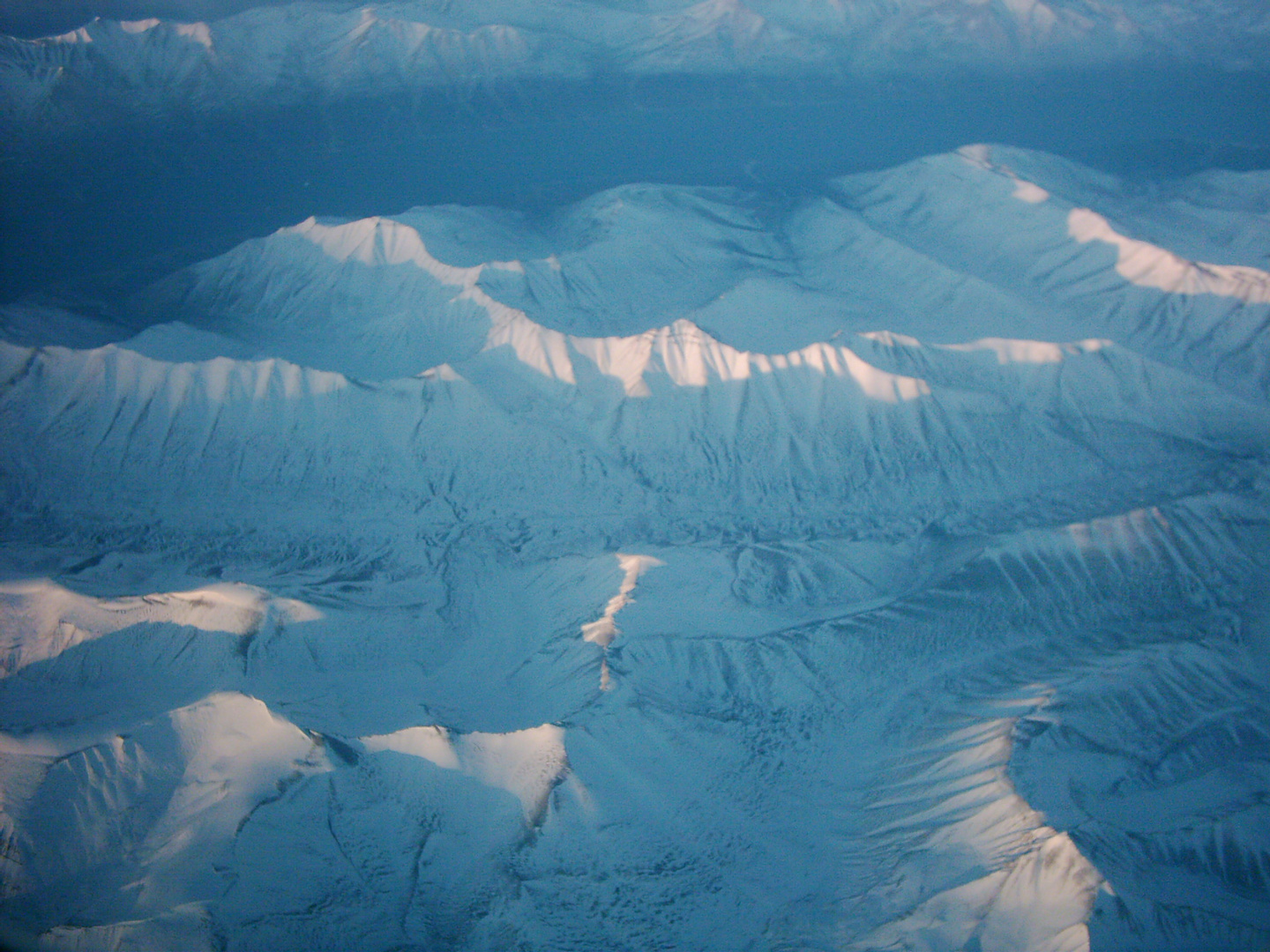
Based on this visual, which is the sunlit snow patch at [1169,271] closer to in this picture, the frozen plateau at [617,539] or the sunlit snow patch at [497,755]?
the frozen plateau at [617,539]

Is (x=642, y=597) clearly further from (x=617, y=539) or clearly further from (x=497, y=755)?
(x=497, y=755)

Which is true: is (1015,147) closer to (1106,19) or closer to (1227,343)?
(1227,343)

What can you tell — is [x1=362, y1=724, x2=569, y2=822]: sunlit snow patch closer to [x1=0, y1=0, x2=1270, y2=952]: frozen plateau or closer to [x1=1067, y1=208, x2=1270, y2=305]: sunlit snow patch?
[x1=0, y1=0, x2=1270, y2=952]: frozen plateau

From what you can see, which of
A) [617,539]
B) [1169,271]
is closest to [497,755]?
[617,539]

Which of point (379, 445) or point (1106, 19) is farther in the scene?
point (1106, 19)

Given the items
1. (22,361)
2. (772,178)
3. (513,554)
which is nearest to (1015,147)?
(772,178)

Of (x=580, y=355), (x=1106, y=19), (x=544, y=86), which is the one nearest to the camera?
(x=580, y=355)
